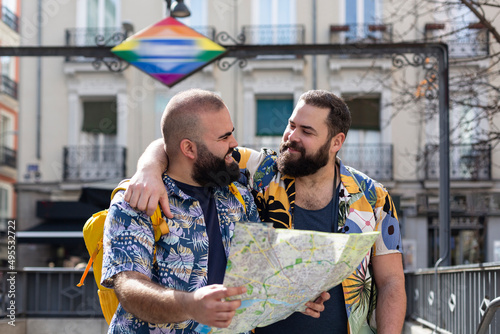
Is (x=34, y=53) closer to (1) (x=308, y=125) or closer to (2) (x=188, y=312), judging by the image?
(1) (x=308, y=125)

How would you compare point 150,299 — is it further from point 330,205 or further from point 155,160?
point 330,205

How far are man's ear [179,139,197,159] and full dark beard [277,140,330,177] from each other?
0.51 m

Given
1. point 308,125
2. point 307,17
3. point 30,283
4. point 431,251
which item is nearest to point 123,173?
point 307,17

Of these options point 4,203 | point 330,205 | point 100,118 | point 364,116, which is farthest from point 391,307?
point 4,203

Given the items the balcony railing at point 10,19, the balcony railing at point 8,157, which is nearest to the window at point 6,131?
the balcony railing at point 8,157

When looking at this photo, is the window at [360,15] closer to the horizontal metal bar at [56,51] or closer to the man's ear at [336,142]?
the horizontal metal bar at [56,51]

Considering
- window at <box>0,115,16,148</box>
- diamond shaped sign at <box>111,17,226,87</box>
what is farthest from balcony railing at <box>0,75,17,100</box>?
diamond shaped sign at <box>111,17,226,87</box>

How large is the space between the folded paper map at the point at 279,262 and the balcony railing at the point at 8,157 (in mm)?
20761

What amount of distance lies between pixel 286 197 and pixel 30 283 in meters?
6.61

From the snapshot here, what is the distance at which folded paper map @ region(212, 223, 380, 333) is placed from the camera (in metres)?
1.72

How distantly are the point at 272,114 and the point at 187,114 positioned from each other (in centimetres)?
1703

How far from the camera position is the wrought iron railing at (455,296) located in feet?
14.9

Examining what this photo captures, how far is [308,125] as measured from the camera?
8.68 ft

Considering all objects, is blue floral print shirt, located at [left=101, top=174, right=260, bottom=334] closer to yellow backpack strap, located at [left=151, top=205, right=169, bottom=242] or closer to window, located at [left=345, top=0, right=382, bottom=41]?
yellow backpack strap, located at [left=151, top=205, right=169, bottom=242]
